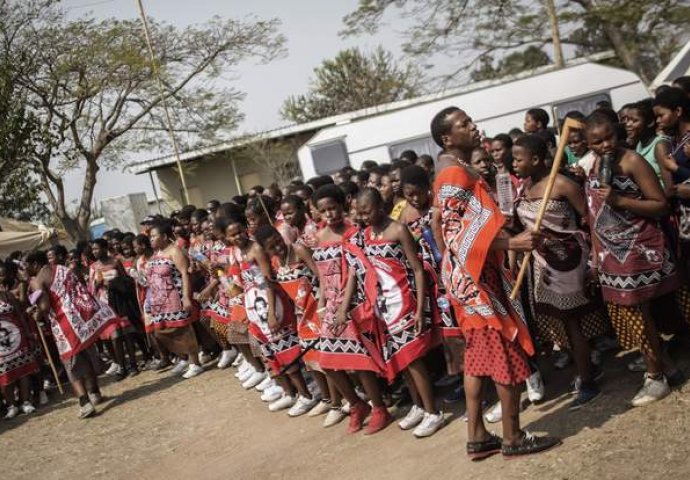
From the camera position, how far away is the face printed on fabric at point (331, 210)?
5.03m

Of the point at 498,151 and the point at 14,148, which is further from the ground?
the point at 14,148

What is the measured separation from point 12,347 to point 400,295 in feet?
19.6

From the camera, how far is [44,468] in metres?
6.59

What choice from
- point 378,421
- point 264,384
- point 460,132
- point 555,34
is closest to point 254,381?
point 264,384

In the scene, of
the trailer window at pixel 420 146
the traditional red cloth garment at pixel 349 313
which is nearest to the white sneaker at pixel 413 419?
the traditional red cloth garment at pixel 349 313

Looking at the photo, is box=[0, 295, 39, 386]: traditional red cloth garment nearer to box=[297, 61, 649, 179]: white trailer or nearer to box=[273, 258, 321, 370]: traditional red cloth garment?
box=[273, 258, 321, 370]: traditional red cloth garment

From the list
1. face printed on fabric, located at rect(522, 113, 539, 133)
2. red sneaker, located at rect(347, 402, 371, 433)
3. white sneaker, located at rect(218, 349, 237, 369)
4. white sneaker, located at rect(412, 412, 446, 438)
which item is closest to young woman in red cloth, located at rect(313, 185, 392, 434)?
red sneaker, located at rect(347, 402, 371, 433)

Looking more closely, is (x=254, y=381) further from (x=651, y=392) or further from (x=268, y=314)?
(x=651, y=392)

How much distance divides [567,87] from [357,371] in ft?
37.7

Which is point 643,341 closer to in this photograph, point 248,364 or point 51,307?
point 248,364

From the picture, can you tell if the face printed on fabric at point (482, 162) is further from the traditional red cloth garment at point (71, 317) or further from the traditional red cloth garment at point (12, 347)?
the traditional red cloth garment at point (12, 347)

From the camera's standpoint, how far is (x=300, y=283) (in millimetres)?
5652

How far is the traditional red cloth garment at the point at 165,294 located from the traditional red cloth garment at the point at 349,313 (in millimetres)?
3759

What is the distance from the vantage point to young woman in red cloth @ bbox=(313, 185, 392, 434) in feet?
15.8
